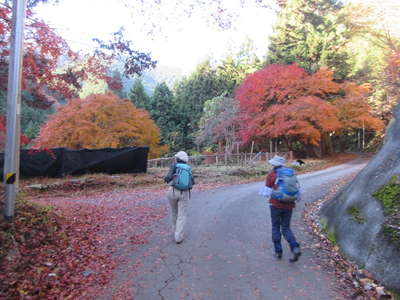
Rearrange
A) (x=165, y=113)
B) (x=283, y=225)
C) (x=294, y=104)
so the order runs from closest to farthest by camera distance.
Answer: (x=283, y=225) → (x=294, y=104) → (x=165, y=113)

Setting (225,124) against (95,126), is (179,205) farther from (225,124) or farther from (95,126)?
(225,124)

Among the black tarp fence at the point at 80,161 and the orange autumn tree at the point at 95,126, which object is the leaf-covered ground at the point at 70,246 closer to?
the black tarp fence at the point at 80,161

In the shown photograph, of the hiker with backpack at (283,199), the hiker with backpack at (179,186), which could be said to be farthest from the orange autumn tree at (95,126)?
the hiker with backpack at (283,199)

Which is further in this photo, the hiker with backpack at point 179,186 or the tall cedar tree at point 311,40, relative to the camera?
the tall cedar tree at point 311,40

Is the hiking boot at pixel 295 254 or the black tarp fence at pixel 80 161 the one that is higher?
the black tarp fence at pixel 80 161

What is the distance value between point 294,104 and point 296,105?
0.68 ft

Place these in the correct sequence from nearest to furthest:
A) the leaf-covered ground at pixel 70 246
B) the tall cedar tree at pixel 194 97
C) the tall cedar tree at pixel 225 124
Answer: the leaf-covered ground at pixel 70 246 → the tall cedar tree at pixel 225 124 → the tall cedar tree at pixel 194 97

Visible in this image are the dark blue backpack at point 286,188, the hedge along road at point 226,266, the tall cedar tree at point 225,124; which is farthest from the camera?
the tall cedar tree at point 225,124

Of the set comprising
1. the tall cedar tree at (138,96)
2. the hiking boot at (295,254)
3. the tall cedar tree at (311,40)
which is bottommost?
the hiking boot at (295,254)

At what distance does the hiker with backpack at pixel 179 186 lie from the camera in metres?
6.04

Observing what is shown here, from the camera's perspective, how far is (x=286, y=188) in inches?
198

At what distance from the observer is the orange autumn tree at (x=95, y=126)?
23.3 meters

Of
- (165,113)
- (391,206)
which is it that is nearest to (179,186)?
(391,206)

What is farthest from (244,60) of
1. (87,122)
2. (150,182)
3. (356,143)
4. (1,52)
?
(1,52)
